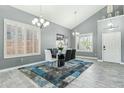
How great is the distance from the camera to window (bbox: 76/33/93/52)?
27.8 feet

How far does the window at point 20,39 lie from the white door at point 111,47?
4807 mm

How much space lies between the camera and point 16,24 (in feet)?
16.1

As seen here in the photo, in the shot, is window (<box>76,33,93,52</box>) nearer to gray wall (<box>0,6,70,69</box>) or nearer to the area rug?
gray wall (<box>0,6,70,69</box>)

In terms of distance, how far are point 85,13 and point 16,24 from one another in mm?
5444

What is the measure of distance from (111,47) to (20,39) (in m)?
6.01

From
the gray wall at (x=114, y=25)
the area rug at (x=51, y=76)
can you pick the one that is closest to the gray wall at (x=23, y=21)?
the area rug at (x=51, y=76)

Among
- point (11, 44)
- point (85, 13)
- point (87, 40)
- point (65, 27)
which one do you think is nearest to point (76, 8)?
point (85, 13)

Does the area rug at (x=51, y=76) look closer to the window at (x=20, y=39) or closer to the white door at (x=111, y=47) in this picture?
the window at (x=20, y=39)

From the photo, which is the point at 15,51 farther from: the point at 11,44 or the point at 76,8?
the point at 76,8

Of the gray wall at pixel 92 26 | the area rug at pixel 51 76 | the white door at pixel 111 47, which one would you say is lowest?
the area rug at pixel 51 76

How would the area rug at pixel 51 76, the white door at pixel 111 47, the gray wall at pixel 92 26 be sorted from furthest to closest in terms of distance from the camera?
the gray wall at pixel 92 26 < the white door at pixel 111 47 < the area rug at pixel 51 76

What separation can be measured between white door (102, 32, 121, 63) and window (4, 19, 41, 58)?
15.8 feet

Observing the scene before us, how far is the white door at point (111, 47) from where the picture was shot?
6.26 metres

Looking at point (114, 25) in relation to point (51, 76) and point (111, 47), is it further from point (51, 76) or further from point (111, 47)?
point (51, 76)
